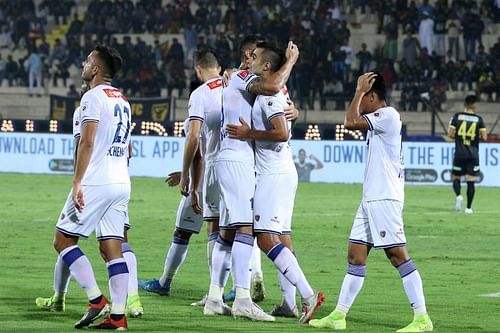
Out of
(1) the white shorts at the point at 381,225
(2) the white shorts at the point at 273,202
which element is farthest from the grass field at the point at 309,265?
(2) the white shorts at the point at 273,202

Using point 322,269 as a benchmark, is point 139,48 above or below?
above

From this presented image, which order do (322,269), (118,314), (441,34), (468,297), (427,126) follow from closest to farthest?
(118,314) → (468,297) → (322,269) → (427,126) → (441,34)

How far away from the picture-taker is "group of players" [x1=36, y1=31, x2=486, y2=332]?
10.1m

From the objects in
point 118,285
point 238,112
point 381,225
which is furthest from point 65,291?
point 381,225

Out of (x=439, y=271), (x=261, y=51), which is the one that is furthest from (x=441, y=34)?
(x=261, y=51)

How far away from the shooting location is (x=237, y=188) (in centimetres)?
1105

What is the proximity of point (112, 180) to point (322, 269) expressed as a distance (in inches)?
217

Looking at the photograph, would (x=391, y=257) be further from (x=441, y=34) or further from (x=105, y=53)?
(x=441, y=34)

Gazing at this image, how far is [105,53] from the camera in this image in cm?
1023

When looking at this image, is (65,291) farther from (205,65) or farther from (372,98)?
(372,98)

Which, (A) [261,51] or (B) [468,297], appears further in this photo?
(B) [468,297]

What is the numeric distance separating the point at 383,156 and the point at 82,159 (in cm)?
251

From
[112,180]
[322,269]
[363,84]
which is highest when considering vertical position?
[363,84]

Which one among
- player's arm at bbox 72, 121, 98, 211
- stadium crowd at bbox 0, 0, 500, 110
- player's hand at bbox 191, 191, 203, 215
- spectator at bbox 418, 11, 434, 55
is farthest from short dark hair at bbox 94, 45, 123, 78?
spectator at bbox 418, 11, 434, 55
